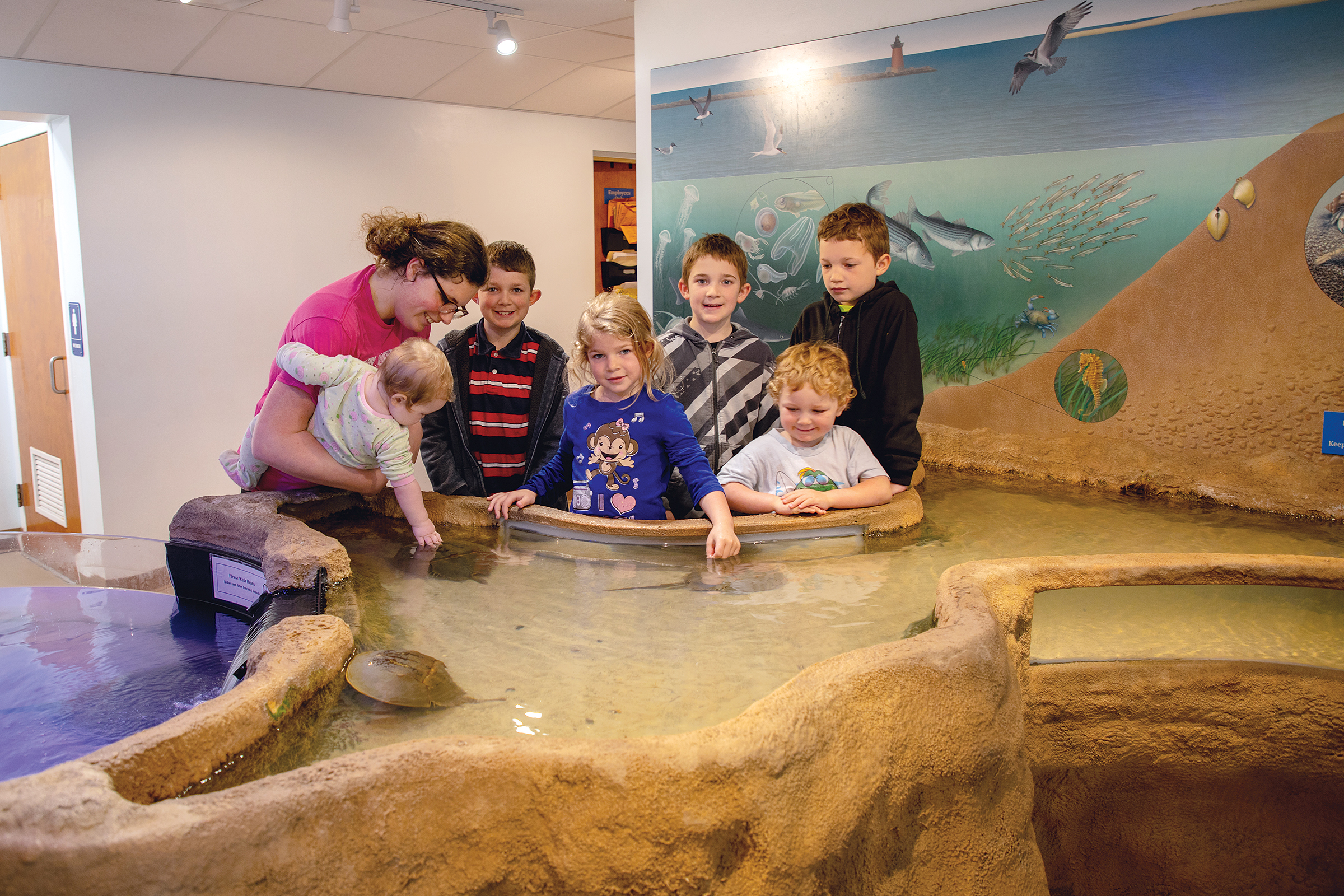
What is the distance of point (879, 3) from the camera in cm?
430

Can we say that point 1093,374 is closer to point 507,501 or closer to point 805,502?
point 805,502

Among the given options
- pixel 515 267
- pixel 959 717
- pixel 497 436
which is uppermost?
pixel 515 267

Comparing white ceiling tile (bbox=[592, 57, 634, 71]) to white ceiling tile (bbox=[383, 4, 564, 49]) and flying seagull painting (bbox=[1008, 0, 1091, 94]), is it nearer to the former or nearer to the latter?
white ceiling tile (bbox=[383, 4, 564, 49])

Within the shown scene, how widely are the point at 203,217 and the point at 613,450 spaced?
4285mm

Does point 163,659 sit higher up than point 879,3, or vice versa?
point 879,3

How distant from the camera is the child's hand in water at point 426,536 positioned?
2.78m

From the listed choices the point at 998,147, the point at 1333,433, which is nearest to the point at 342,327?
the point at 998,147

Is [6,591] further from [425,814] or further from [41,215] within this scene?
[41,215]

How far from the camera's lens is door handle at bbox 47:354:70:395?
568cm

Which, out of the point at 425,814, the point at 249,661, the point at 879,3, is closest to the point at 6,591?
the point at 249,661

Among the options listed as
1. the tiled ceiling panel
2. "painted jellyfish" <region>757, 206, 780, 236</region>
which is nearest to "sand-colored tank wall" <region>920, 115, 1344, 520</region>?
"painted jellyfish" <region>757, 206, 780, 236</region>

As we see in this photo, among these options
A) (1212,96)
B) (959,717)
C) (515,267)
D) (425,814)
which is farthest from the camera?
(1212,96)

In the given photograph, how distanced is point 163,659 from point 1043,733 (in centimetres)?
258

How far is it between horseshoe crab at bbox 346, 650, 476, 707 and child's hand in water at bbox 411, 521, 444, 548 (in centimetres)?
90
